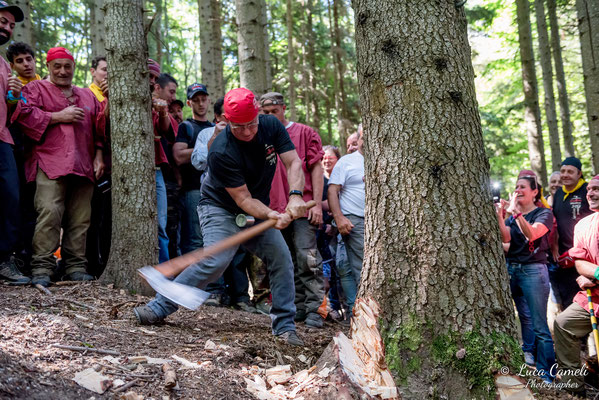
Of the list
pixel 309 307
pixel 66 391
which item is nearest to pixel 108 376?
pixel 66 391

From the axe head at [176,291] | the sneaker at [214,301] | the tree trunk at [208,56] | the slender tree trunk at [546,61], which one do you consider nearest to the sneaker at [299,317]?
the sneaker at [214,301]

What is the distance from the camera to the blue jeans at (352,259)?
599 centimetres

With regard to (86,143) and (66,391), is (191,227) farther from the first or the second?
(66,391)

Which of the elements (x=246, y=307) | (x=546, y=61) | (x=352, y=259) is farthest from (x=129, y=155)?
(x=546, y=61)

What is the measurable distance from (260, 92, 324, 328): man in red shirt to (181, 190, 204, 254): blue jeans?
109cm

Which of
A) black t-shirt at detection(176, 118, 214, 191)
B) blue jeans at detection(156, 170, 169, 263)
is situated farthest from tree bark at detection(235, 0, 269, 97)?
blue jeans at detection(156, 170, 169, 263)

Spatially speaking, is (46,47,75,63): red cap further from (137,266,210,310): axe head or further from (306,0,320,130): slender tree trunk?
(306,0,320,130): slender tree trunk

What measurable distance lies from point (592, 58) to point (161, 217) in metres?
6.19

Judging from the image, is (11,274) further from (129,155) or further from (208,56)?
(208,56)

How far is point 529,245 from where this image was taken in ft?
19.2

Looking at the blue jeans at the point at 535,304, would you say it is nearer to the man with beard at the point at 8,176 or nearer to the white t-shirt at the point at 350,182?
the white t-shirt at the point at 350,182

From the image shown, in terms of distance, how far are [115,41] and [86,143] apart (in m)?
1.17

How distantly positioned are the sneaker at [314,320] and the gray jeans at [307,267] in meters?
0.06

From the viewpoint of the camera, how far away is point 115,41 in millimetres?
5250
